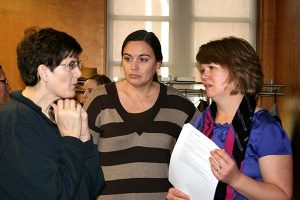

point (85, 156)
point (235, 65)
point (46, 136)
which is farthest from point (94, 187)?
point (235, 65)

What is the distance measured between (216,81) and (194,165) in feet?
1.21

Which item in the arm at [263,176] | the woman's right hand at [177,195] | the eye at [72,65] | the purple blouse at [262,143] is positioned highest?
the eye at [72,65]

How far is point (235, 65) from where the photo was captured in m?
1.59

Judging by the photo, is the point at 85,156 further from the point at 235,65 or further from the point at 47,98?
the point at 235,65

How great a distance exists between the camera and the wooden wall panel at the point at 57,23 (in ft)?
18.5

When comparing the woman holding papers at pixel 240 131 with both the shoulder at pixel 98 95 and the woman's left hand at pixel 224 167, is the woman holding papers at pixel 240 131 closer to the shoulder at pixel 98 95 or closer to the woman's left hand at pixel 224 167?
the woman's left hand at pixel 224 167

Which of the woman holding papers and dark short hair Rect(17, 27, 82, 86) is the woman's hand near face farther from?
the woman holding papers

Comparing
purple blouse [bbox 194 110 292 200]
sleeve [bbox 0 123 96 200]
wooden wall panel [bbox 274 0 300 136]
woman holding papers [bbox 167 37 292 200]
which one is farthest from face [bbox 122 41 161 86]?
wooden wall panel [bbox 274 0 300 136]

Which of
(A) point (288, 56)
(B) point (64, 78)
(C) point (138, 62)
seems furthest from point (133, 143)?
(A) point (288, 56)

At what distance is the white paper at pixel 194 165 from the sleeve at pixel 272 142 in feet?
0.58

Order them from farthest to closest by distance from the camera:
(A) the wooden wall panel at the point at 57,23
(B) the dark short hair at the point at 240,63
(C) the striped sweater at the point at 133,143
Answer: (A) the wooden wall panel at the point at 57,23, (C) the striped sweater at the point at 133,143, (B) the dark short hair at the point at 240,63

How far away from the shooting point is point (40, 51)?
4.58 feet

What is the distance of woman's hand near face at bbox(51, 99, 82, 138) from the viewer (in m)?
1.35

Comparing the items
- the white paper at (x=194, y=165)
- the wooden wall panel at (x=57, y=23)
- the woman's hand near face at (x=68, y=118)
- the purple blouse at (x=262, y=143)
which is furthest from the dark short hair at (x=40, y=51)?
the wooden wall panel at (x=57, y=23)
